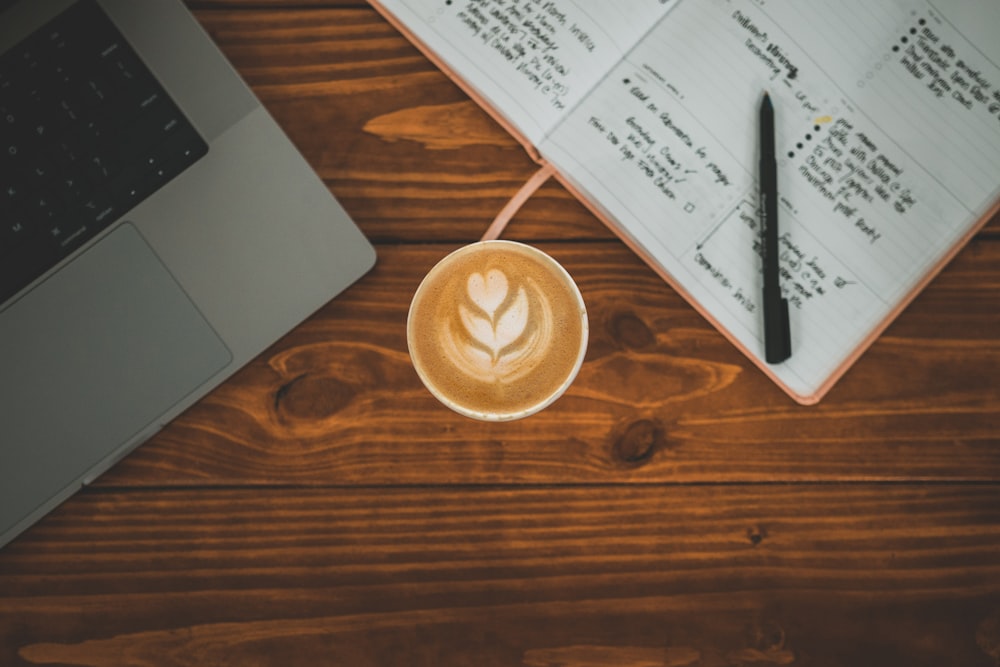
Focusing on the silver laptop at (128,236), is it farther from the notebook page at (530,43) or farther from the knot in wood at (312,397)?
the notebook page at (530,43)

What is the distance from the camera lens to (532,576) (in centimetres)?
54

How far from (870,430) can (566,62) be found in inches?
14.1

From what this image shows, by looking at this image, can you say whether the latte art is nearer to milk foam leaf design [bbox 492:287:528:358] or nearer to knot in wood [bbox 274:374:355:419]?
milk foam leaf design [bbox 492:287:528:358]

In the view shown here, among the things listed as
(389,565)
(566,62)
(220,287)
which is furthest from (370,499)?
(566,62)

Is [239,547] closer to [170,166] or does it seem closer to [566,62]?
[170,166]

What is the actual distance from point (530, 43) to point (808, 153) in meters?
0.22

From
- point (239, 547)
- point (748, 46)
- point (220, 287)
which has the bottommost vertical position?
point (239, 547)

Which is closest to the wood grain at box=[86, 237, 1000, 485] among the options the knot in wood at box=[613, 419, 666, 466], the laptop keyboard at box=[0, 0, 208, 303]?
the knot in wood at box=[613, 419, 666, 466]

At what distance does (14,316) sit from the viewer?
500mm

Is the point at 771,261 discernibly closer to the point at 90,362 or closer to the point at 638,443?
the point at 638,443

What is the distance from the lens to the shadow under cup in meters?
0.50

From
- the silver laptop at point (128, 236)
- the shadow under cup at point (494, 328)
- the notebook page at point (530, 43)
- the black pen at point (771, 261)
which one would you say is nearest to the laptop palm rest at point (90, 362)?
the silver laptop at point (128, 236)

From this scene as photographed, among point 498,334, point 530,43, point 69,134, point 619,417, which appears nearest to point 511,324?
point 498,334

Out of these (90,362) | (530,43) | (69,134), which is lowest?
(90,362)
